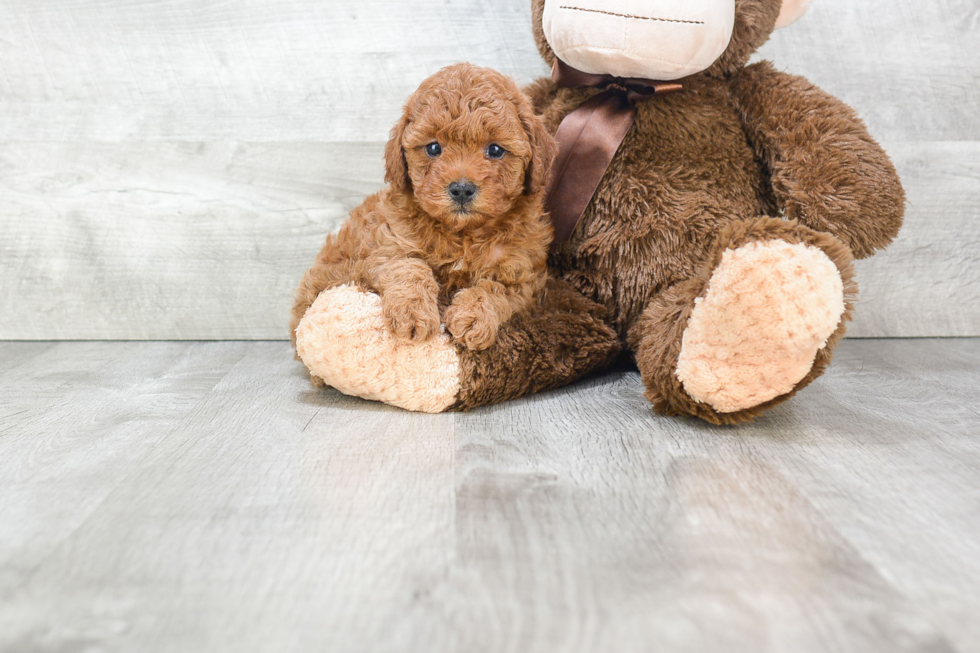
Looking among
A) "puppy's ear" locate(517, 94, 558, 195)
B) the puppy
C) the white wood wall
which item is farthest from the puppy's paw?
the white wood wall

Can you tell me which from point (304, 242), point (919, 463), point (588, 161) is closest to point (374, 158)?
point (304, 242)

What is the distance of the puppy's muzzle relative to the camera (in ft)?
3.42

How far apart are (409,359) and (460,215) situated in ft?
0.68

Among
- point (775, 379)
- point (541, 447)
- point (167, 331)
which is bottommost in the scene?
point (167, 331)

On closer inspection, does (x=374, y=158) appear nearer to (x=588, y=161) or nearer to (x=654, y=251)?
(x=588, y=161)

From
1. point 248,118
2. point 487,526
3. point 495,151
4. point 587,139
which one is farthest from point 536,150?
point 248,118

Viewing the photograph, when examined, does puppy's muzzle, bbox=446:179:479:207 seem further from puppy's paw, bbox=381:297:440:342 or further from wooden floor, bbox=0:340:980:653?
wooden floor, bbox=0:340:980:653

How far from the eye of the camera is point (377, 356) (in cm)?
108

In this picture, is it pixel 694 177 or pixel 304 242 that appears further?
pixel 304 242

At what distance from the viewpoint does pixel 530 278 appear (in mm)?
1165

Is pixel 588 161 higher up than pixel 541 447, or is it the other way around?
pixel 588 161

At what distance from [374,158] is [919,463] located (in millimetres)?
1109

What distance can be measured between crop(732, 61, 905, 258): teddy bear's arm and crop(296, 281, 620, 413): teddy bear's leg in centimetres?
43

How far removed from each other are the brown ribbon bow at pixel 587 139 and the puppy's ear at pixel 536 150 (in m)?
0.12
